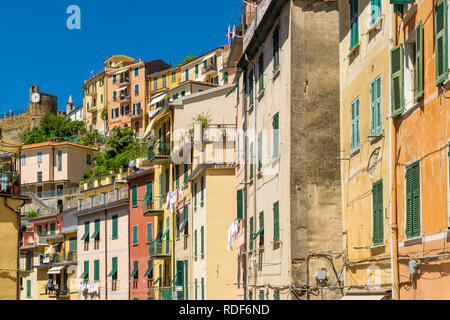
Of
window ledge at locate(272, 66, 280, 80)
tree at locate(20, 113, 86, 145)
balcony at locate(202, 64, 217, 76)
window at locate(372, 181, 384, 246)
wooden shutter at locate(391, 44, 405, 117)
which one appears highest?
balcony at locate(202, 64, 217, 76)

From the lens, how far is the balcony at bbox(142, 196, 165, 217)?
174 ft

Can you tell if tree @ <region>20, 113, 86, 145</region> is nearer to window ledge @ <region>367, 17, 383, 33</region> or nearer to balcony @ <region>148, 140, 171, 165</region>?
balcony @ <region>148, 140, 171, 165</region>

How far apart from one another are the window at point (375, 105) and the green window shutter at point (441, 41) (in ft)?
12.9

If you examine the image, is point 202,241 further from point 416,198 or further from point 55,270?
point 55,270

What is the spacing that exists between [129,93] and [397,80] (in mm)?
106503

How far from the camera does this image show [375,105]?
19.9 metres

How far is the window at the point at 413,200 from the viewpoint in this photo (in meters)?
16.9

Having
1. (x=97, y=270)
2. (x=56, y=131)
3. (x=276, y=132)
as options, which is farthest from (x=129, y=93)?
(x=276, y=132)

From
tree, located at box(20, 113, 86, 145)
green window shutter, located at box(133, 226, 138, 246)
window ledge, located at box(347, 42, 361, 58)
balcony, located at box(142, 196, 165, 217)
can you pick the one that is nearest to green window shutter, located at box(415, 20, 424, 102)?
window ledge, located at box(347, 42, 361, 58)

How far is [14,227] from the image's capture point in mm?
35281

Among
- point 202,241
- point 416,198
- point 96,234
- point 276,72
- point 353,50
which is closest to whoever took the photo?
point 416,198

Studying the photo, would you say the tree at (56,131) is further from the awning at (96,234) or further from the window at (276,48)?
the window at (276,48)

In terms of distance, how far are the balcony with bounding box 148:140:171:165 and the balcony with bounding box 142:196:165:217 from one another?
2587 millimetres

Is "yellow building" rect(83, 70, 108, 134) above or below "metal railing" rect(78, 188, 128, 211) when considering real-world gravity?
above
